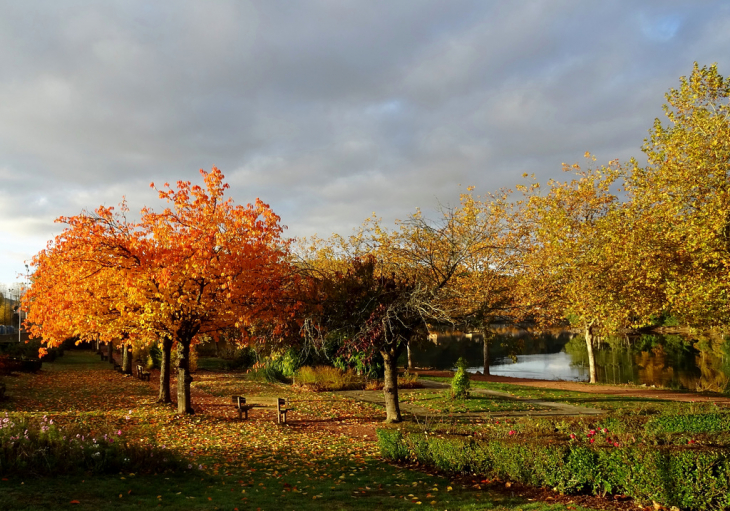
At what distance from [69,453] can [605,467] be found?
826 cm

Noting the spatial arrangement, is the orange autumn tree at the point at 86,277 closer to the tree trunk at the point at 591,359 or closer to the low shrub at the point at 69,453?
the low shrub at the point at 69,453

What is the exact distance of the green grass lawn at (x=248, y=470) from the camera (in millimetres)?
6812

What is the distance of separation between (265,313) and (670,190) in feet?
45.4

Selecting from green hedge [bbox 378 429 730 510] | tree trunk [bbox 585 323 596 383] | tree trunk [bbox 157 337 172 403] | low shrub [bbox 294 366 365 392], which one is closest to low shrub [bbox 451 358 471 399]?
low shrub [bbox 294 366 365 392]

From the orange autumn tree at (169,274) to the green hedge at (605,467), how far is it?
754cm

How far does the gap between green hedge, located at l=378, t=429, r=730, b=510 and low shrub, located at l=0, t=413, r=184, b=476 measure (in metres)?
5.05

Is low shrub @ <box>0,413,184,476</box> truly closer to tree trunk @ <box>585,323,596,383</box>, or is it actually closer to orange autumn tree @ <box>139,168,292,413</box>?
orange autumn tree @ <box>139,168,292,413</box>

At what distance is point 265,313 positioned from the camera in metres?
14.8

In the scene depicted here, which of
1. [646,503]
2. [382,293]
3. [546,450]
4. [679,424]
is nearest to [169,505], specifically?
[546,450]

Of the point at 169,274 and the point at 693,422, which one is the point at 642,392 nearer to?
the point at 693,422

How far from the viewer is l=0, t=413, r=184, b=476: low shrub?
757cm

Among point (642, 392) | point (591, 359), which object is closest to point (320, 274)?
point (642, 392)

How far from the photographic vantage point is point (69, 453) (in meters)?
8.02

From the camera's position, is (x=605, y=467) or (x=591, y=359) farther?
(x=591, y=359)
